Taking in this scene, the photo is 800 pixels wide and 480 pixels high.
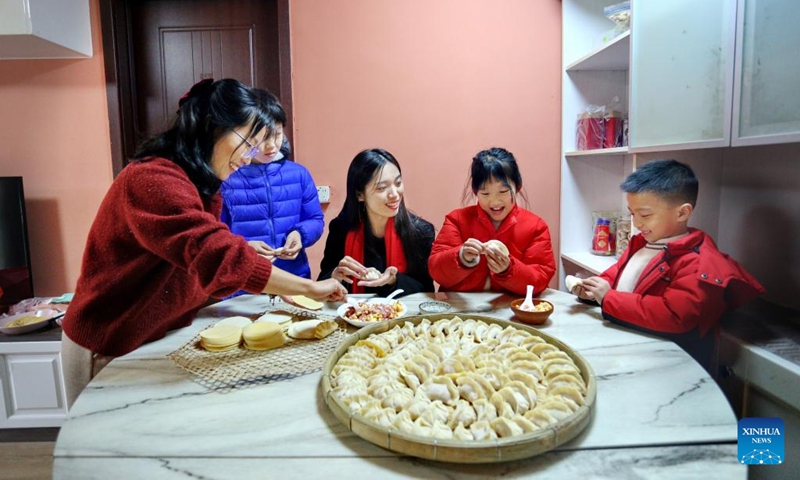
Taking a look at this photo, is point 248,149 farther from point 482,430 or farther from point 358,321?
point 482,430

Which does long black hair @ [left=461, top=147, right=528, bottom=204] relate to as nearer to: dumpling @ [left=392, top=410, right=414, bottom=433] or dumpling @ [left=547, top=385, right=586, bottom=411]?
dumpling @ [left=547, top=385, right=586, bottom=411]

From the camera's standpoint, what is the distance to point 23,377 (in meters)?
2.01

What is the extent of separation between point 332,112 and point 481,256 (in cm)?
129

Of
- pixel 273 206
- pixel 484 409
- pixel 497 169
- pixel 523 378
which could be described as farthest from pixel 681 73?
pixel 273 206

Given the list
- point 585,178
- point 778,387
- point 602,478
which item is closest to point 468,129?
point 585,178

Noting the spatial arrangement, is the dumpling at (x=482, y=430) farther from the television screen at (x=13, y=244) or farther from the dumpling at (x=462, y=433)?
the television screen at (x=13, y=244)

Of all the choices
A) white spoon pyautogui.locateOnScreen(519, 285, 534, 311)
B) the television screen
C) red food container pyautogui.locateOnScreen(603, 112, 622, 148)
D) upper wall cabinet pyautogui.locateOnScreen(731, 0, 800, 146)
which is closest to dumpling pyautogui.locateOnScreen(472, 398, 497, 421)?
white spoon pyautogui.locateOnScreen(519, 285, 534, 311)

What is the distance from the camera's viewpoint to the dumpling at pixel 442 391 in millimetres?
750

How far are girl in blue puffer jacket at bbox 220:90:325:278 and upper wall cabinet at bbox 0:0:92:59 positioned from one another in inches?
43.4

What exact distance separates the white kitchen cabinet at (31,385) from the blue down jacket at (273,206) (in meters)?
1.02

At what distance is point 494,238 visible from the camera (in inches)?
58.4

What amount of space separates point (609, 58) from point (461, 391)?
71.7 inches

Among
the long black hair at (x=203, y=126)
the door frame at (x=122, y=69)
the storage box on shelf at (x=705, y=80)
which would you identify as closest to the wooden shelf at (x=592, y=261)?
the storage box on shelf at (x=705, y=80)

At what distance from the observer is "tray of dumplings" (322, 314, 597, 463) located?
24.3 inches
